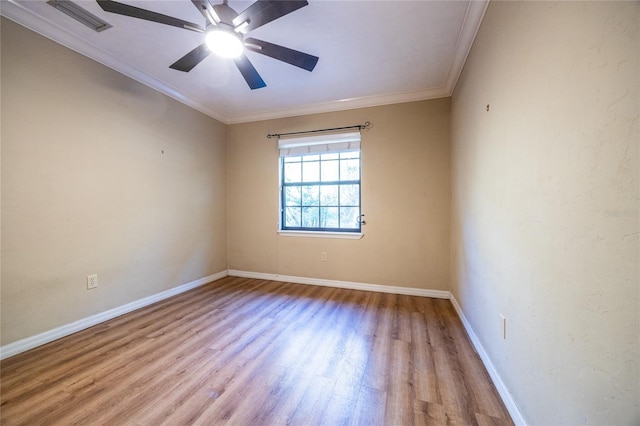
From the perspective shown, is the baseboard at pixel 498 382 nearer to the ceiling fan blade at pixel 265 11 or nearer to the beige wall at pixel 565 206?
the beige wall at pixel 565 206

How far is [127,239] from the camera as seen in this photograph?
2.56 meters

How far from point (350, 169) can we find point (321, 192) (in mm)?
556

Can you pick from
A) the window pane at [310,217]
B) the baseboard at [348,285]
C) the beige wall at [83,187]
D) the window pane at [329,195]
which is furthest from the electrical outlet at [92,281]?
the window pane at [329,195]

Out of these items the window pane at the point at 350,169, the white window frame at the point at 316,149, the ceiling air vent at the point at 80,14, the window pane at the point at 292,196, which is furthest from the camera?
the window pane at the point at 292,196

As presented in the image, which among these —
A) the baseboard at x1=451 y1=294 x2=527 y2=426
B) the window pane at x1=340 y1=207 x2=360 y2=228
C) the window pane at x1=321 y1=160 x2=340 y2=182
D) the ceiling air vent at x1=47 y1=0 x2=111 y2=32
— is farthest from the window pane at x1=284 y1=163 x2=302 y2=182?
the baseboard at x1=451 y1=294 x2=527 y2=426

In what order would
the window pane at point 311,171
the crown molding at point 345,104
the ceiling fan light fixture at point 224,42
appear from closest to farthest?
1. the ceiling fan light fixture at point 224,42
2. the crown molding at point 345,104
3. the window pane at point 311,171

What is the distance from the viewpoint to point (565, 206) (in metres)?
0.89

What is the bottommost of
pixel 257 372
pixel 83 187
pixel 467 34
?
pixel 257 372

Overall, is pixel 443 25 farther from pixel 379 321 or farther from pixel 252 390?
pixel 252 390

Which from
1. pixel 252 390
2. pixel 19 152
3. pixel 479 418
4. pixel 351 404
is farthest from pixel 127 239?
pixel 479 418

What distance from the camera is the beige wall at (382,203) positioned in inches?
118

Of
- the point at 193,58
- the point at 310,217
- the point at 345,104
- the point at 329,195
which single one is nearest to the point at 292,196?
the point at 310,217

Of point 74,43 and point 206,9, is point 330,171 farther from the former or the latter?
point 74,43

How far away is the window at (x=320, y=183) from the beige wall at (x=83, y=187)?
54.0 inches
